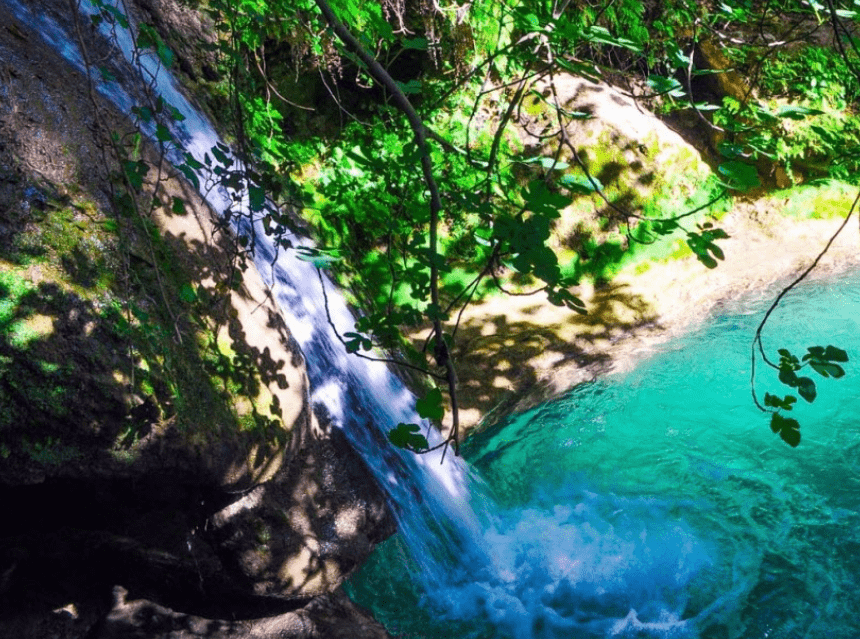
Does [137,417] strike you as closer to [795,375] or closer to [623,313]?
[795,375]

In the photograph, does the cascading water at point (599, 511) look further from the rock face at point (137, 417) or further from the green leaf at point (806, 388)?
the green leaf at point (806, 388)

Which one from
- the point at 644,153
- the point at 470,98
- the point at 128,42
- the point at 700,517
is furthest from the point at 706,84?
the point at 128,42

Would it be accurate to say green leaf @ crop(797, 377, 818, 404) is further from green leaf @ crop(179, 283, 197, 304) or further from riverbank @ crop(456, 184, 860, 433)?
riverbank @ crop(456, 184, 860, 433)

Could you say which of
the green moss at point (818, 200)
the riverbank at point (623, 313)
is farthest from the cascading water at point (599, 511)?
the green moss at point (818, 200)

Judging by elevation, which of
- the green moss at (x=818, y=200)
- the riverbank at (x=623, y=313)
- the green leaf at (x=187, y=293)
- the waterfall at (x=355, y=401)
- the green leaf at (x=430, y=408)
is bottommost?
the green moss at (x=818, y=200)

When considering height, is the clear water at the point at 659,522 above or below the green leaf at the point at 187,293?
below


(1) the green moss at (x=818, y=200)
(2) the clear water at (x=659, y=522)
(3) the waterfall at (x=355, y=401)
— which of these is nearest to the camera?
(2) the clear water at (x=659, y=522)

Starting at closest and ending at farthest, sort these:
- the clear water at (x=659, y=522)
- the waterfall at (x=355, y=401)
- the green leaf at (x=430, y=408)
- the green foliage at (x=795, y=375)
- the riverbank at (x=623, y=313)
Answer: the green foliage at (x=795, y=375) → the green leaf at (x=430, y=408) → the clear water at (x=659, y=522) → the waterfall at (x=355, y=401) → the riverbank at (x=623, y=313)

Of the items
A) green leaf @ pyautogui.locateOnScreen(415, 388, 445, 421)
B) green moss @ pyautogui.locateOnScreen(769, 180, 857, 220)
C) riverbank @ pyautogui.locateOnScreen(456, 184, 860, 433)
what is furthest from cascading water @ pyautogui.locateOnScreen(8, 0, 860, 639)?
green moss @ pyautogui.locateOnScreen(769, 180, 857, 220)

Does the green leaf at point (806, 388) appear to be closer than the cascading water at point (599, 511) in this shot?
Yes
